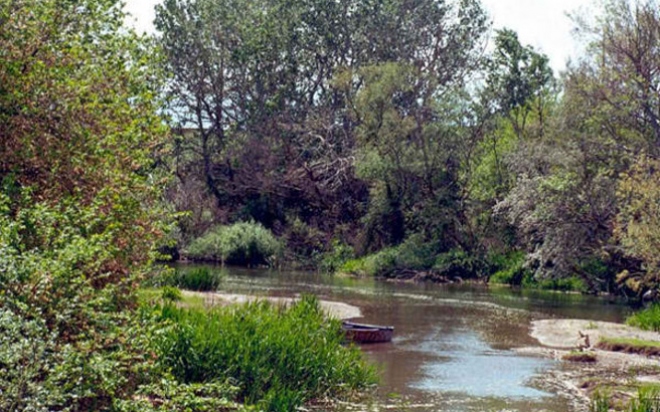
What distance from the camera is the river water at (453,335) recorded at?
17219 millimetres

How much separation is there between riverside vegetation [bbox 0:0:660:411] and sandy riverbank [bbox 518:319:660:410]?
2.95m

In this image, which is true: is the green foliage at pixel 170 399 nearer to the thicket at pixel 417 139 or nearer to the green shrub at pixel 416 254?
the thicket at pixel 417 139

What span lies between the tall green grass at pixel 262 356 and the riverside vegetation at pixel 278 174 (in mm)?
50

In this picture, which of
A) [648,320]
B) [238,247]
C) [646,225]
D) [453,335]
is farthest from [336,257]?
[646,225]

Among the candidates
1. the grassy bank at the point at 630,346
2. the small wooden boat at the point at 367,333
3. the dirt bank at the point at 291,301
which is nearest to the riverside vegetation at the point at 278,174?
the dirt bank at the point at 291,301

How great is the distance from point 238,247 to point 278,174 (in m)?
8.01

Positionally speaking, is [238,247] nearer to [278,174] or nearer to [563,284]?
[278,174]

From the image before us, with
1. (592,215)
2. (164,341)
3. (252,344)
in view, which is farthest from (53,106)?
(592,215)

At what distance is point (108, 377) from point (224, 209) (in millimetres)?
48193

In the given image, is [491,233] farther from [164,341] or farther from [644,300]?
[164,341]

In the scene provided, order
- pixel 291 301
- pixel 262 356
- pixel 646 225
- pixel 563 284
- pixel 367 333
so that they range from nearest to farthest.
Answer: pixel 262 356, pixel 367 333, pixel 291 301, pixel 646 225, pixel 563 284

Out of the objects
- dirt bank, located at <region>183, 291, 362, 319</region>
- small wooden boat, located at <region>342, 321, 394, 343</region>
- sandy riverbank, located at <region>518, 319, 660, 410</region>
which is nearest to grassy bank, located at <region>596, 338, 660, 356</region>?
sandy riverbank, located at <region>518, 319, 660, 410</region>

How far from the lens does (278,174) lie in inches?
2275

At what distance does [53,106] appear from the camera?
1240 cm
